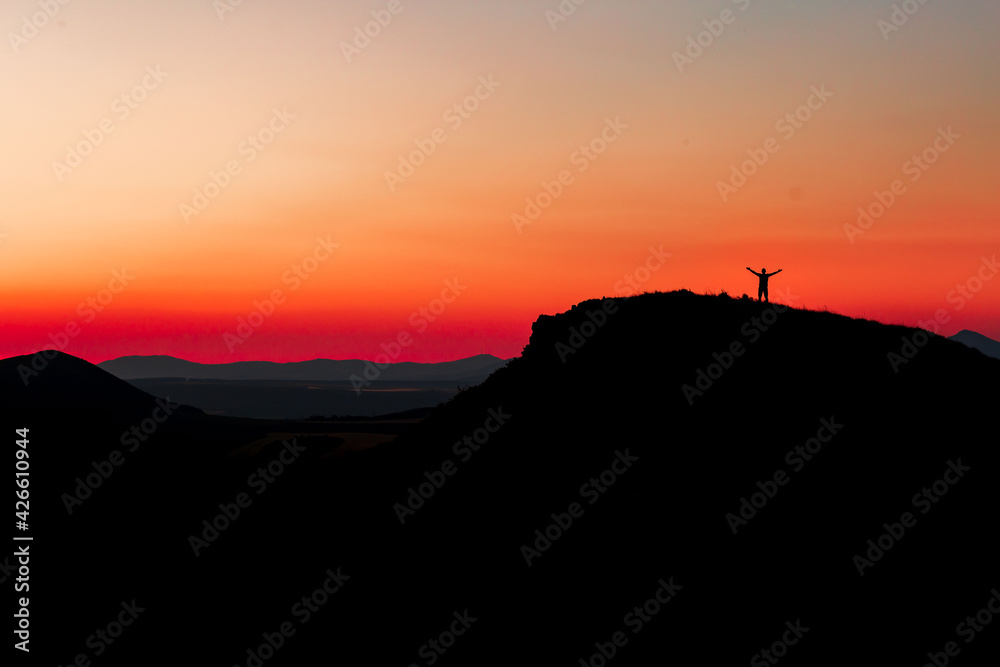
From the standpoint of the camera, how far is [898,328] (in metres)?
32.9

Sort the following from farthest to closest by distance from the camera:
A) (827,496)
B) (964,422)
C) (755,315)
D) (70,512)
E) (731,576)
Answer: (70,512) < (755,315) < (964,422) < (827,496) < (731,576)

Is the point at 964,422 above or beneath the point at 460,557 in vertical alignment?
above

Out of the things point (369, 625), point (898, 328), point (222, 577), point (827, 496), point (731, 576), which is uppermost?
point (898, 328)

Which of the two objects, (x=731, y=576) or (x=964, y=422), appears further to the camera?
(x=964, y=422)

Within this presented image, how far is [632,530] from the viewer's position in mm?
24859

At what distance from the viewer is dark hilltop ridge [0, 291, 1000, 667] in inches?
832

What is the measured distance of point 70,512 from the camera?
42.3m

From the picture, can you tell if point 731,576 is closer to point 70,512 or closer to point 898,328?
point 898,328

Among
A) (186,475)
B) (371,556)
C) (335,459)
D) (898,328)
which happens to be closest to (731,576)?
(371,556)

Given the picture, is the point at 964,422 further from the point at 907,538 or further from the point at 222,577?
the point at 222,577

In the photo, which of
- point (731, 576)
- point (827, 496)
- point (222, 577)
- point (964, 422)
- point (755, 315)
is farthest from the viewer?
point (755, 315)

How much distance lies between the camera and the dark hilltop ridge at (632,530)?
69.4 ft

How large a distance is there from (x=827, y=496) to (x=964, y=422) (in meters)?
6.77

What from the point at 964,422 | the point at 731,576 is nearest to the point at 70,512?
the point at 731,576
